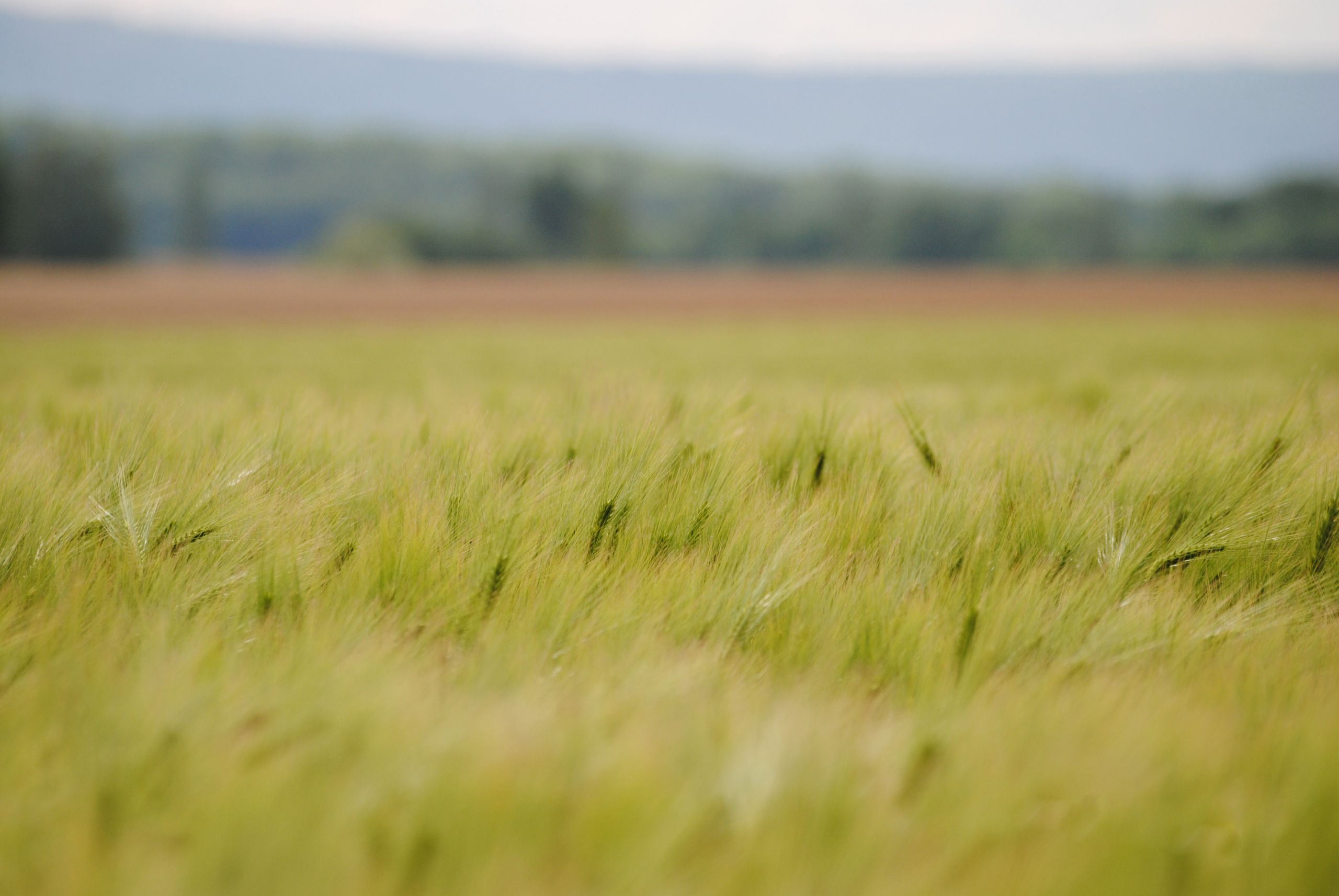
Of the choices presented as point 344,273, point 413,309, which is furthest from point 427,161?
point 413,309

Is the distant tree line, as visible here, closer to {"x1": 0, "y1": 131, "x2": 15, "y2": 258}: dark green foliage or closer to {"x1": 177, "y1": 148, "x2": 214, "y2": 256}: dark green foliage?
{"x1": 0, "y1": 131, "x2": 15, "y2": 258}: dark green foliage

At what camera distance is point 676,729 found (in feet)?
3.28

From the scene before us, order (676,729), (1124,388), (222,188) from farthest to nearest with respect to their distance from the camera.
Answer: (222,188) → (1124,388) → (676,729)

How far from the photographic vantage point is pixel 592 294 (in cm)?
3884

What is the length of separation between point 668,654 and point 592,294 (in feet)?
126

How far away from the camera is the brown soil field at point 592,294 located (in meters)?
29.1

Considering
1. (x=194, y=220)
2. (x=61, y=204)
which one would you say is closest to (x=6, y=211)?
(x=61, y=204)

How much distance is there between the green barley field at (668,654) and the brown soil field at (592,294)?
26.3 m

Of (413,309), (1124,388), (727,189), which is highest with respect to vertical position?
(727,189)

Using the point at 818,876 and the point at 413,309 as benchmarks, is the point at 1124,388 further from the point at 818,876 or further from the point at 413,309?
the point at 413,309

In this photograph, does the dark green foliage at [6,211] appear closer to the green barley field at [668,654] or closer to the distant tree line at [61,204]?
the distant tree line at [61,204]

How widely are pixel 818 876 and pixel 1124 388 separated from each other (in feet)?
13.5

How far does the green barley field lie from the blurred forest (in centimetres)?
6209

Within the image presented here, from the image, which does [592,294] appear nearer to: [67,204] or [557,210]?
[557,210]
